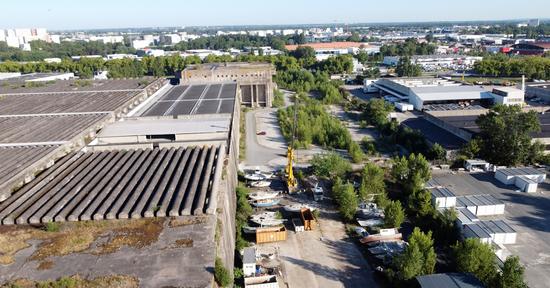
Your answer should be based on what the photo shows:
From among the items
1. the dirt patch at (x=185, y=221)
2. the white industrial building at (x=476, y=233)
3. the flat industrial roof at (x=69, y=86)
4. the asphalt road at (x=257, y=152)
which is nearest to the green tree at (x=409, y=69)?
the asphalt road at (x=257, y=152)

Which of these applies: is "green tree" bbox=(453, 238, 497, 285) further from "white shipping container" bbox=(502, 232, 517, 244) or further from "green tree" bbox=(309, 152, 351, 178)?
"green tree" bbox=(309, 152, 351, 178)

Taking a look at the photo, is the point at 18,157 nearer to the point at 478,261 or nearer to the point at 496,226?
the point at 478,261

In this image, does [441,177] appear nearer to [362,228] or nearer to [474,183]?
[474,183]

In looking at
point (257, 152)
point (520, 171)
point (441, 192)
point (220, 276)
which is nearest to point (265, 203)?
point (441, 192)

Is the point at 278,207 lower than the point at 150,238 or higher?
lower

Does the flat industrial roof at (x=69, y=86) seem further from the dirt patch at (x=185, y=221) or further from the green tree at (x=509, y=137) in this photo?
the green tree at (x=509, y=137)

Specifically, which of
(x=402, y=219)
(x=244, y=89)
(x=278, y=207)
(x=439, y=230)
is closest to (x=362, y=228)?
(x=402, y=219)
